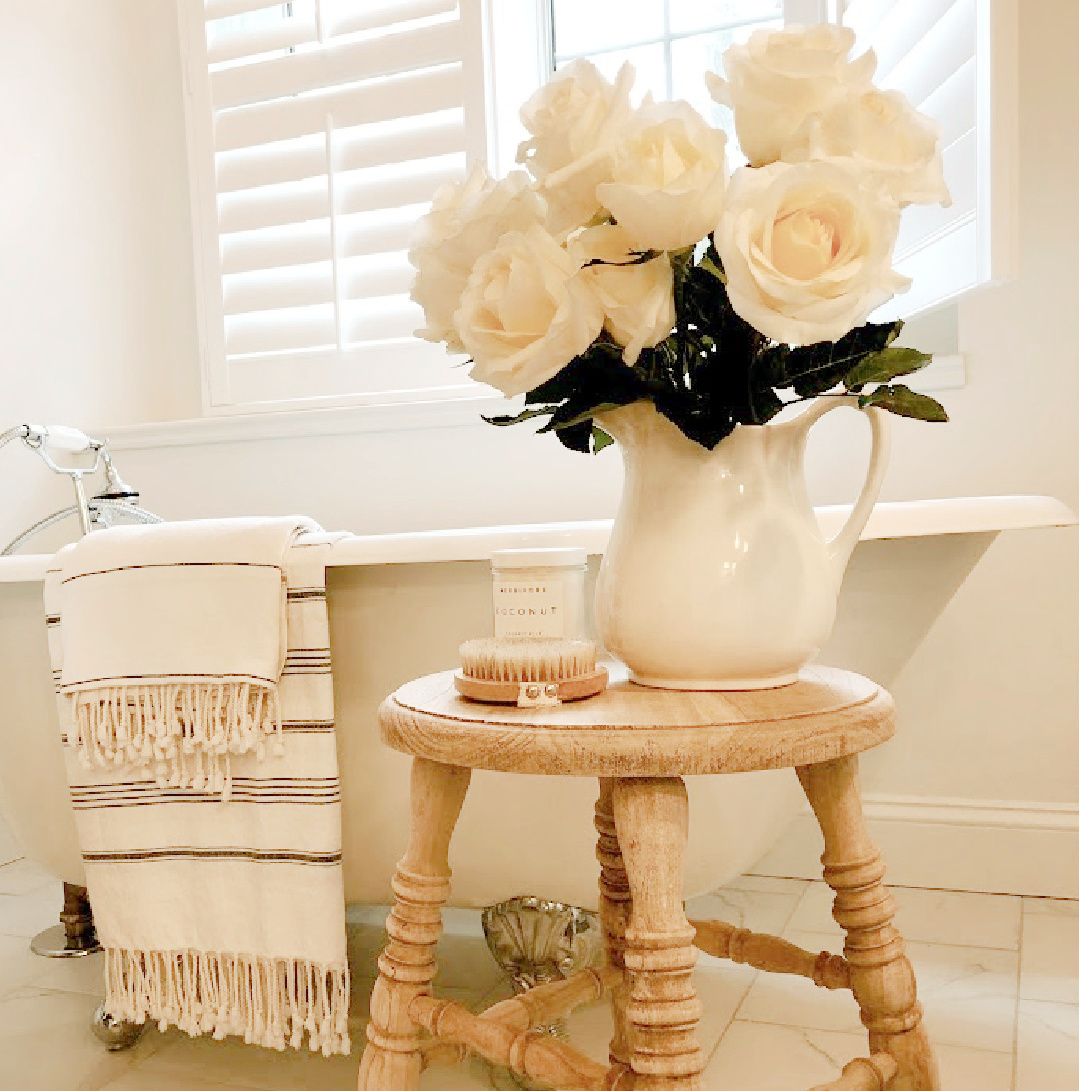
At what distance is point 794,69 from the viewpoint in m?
0.70

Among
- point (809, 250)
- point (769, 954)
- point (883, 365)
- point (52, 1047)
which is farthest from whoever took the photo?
point (52, 1047)

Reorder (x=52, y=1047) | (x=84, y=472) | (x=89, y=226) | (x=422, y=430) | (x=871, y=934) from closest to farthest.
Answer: (x=871, y=934), (x=52, y=1047), (x=84, y=472), (x=422, y=430), (x=89, y=226)

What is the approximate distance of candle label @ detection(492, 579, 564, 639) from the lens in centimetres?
89

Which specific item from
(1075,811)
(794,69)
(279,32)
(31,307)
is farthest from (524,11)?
(1075,811)

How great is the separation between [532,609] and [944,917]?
1.17m

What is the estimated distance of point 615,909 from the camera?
3.36ft

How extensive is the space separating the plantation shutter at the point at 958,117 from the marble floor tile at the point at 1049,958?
0.94 meters

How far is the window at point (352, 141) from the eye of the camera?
6.89 ft

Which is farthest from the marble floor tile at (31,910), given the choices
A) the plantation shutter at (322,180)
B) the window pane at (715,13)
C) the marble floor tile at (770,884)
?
the window pane at (715,13)

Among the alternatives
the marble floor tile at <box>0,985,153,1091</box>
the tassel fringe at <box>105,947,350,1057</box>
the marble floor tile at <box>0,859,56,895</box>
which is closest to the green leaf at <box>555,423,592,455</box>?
the tassel fringe at <box>105,947,350,1057</box>

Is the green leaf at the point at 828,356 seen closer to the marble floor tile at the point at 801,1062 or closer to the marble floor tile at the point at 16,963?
the marble floor tile at the point at 801,1062

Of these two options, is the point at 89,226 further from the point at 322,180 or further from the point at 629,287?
the point at 629,287


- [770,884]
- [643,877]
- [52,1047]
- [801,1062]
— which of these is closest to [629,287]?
[643,877]

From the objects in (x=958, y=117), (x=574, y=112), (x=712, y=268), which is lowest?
(x=712, y=268)
